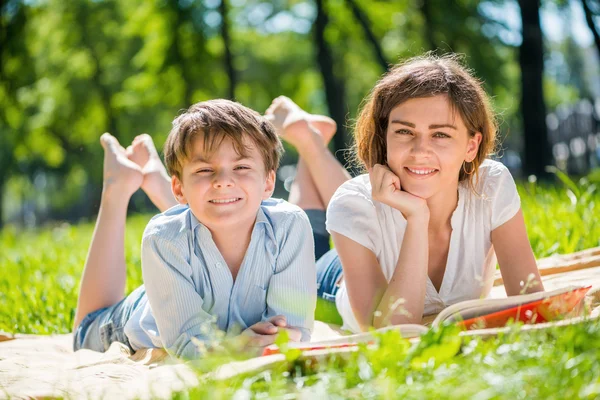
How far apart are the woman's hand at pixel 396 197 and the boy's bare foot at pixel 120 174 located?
153 cm

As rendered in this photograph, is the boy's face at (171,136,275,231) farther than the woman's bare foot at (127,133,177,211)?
No

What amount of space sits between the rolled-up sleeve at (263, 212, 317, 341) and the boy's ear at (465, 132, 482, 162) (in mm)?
731

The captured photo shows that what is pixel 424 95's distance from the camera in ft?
9.11

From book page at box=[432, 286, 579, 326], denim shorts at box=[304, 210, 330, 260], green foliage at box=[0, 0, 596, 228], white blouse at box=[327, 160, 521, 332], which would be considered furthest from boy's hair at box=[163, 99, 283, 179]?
green foliage at box=[0, 0, 596, 228]

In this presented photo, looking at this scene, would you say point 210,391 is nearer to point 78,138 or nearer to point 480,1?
point 480,1

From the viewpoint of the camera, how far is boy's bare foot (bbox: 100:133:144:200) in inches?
146

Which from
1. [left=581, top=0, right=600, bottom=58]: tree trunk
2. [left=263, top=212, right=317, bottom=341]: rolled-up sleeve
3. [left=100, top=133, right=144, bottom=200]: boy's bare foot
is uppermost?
[left=581, top=0, right=600, bottom=58]: tree trunk

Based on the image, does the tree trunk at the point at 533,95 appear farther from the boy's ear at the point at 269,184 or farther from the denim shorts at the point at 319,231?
the boy's ear at the point at 269,184

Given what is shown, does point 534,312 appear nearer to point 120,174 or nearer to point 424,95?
point 424,95

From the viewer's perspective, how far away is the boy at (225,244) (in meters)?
2.55

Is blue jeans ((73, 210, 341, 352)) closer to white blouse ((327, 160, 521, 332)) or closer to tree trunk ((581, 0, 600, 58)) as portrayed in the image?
white blouse ((327, 160, 521, 332))

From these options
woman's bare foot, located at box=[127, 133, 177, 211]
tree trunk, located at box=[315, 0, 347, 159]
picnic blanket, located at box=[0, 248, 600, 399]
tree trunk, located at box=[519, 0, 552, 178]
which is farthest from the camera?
tree trunk, located at box=[315, 0, 347, 159]

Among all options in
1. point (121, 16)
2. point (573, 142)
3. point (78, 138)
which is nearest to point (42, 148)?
point (78, 138)

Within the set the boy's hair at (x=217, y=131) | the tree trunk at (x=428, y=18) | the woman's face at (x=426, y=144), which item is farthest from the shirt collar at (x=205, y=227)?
the tree trunk at (x=428, y=18)
